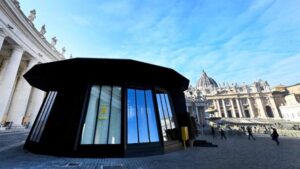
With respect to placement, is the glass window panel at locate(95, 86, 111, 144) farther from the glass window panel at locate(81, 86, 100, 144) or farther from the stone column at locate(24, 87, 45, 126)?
the stone column at locate(24, 87, 45, 126)

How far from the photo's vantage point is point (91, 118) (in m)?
8.72

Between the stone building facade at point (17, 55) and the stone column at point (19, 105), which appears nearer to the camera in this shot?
the stone building facade at point (17, 55)

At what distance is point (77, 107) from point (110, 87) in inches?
95.6

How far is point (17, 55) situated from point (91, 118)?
2425cm

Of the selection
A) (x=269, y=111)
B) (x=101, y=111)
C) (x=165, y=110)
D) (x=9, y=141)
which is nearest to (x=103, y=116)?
(x=101, y=111)

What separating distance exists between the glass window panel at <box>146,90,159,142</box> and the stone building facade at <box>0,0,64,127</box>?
2334cm

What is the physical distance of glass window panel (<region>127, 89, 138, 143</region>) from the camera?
8625 millimetres

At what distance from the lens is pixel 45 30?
106ft

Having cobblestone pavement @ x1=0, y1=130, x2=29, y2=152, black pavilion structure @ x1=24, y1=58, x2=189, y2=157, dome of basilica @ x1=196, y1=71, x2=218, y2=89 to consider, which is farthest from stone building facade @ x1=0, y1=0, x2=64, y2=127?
dome of basilica @ x1=196, y1=71, x2=218, y2=89

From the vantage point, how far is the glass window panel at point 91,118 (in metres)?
8.18

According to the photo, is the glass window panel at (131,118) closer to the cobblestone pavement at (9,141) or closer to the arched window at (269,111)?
the cobblestone pavement at (9,141)

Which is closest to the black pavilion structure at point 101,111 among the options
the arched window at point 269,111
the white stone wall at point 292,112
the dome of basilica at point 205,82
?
the white stone wall at point 292,112

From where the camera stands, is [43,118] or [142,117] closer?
[142,117]

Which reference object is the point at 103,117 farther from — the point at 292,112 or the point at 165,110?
the point at 292,112
